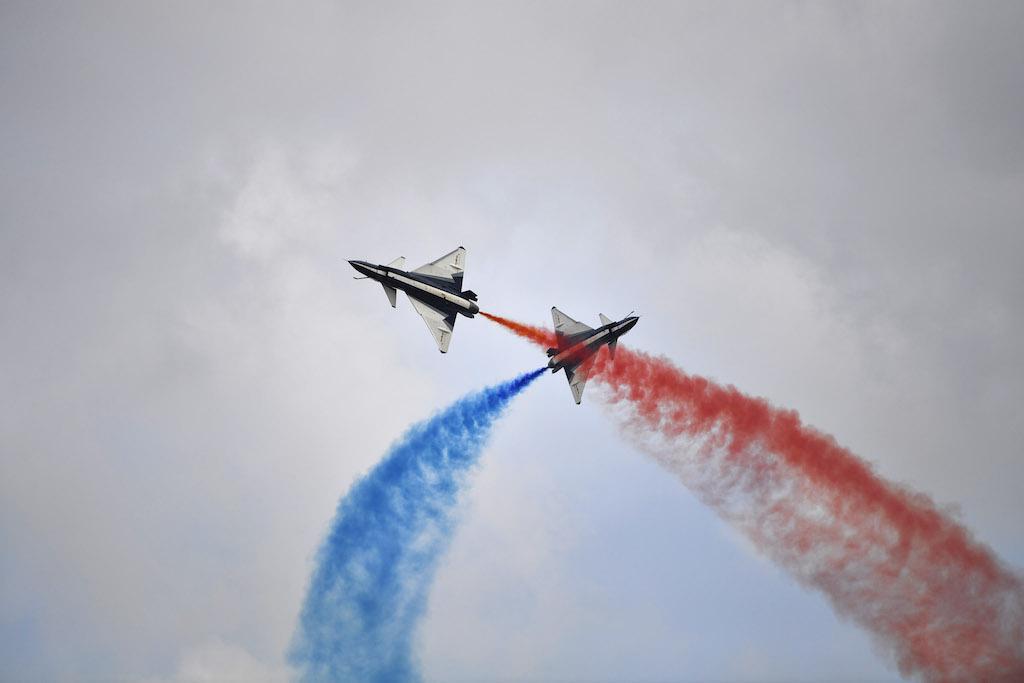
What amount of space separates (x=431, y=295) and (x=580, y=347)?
14.8 m

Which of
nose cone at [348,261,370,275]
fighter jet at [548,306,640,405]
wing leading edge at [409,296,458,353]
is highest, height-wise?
nose cone at [348,261,370,275]

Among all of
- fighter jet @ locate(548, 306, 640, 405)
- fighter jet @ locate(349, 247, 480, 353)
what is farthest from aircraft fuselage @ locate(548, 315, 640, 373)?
fighter jet @ locate(349, 247, 480, 353)

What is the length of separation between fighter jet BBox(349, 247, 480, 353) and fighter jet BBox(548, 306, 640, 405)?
871cm

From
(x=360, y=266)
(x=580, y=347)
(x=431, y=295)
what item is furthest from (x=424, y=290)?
(x=580, y=347)

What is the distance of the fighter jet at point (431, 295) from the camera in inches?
3986

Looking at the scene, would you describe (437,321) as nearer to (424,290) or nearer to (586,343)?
(424,290)

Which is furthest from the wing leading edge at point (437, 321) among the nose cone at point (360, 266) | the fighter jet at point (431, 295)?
the nose cone at point (360, 266)

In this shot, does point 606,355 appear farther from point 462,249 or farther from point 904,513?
point 904,513

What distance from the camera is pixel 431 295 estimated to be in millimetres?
101562

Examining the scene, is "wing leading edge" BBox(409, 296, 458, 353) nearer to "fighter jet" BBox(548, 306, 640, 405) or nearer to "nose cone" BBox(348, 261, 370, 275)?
"nose cone" BBox(348, 261, 370, 275)

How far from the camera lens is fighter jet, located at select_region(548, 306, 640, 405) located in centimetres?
10306

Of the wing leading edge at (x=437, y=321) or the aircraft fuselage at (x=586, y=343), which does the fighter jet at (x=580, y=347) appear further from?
the wing leading edge at (x=437, y=321)

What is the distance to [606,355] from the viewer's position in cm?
10525

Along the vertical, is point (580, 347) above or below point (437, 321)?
below
